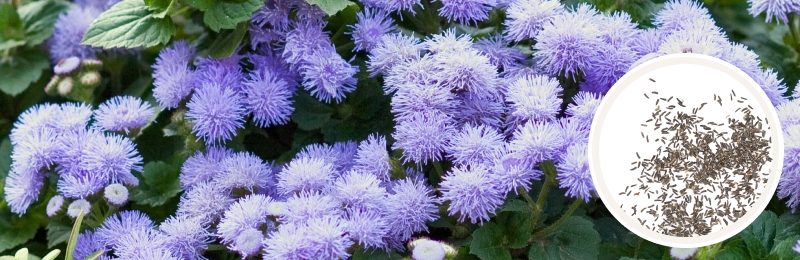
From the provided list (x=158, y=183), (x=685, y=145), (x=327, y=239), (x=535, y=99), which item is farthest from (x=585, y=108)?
(x=158, y=183)

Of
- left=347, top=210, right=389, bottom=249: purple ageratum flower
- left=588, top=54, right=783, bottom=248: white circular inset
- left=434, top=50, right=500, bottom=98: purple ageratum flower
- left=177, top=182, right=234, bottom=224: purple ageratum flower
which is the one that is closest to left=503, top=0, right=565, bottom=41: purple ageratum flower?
left=434, top=50, right=500, bottom=98: purple ageratum flower

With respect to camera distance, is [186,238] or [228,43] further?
[228,43]

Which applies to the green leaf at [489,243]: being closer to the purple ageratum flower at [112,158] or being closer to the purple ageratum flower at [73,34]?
the purple ageratum flower at [112,158]

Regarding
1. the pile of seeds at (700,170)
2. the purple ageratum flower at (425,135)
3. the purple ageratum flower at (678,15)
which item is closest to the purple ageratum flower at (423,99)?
the purple ageratum flower at (425,135)

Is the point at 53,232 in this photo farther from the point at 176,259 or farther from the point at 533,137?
the point at 533,137

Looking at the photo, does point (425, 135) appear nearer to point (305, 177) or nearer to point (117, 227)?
point (305, 177)

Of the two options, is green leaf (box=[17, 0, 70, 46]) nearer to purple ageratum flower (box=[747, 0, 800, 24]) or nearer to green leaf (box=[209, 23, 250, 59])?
green leaf (box=[209, 23, 250, 59])
